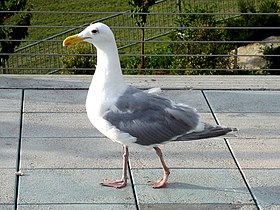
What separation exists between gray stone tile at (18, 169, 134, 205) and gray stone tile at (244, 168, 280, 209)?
1145 mm

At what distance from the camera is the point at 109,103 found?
7031 millimetres

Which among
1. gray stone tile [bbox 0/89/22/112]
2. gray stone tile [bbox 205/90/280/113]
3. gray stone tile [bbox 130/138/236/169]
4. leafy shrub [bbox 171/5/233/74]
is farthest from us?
leafy shrub [bbox 171/5/233/74]

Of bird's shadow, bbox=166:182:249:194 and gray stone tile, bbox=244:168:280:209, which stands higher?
bird's shadow, bbox=166:182:249:194

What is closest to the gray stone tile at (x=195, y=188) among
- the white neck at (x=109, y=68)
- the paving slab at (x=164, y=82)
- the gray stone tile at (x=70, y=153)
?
the gray stone tile at (x=70, y=153)

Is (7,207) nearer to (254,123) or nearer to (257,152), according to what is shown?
(257,152)

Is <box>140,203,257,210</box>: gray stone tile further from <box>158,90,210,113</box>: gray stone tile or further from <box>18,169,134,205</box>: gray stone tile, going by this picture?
<box>158,90,210,113</box>: gray stone tile

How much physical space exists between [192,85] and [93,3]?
1731 centimetres

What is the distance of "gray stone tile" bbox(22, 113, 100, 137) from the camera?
8.50 meters

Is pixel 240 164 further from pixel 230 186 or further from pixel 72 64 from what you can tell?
pixel 72 64

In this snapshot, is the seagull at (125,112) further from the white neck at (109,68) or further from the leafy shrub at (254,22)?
the leafy shrub at (254,22)

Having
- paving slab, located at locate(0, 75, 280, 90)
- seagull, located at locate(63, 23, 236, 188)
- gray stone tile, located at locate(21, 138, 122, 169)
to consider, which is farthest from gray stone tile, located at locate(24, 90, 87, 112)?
seagull, located at locate(63, 23, 236, 188)

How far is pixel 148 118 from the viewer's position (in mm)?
7129

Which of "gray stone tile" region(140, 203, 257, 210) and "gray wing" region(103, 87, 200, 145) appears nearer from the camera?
"gray stone tile" region(140, 203, 257, 210)

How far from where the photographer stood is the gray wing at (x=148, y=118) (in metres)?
7.04
